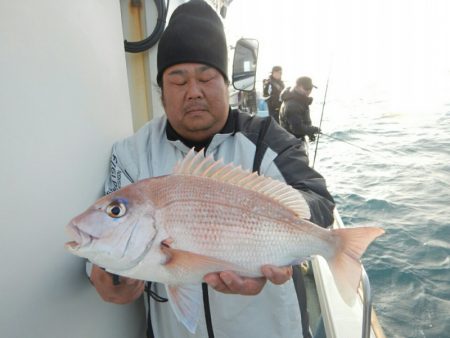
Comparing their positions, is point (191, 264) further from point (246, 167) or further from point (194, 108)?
point (194, 108)

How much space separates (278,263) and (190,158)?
18.9 inches

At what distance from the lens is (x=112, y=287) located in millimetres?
1326

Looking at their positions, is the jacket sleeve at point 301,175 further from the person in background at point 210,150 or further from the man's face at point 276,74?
the man's face at point 276,74

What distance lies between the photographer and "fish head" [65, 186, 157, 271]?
3.45 feet

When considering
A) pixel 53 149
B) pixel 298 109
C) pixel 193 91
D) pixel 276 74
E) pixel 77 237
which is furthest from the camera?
pixel 276 74

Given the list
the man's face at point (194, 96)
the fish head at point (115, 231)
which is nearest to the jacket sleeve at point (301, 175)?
the man's face at point (194, 96)

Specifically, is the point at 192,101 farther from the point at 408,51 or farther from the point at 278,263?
the point at 408,51

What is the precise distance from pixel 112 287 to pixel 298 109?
6.51 metres

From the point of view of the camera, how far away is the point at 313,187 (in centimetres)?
154

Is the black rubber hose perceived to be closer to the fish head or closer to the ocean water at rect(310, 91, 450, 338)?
the fish head

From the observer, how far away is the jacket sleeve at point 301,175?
4.83 ft

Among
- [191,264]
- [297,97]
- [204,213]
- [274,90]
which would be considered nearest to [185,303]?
[191,264]

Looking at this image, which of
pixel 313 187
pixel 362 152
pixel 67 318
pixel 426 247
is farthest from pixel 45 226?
pixel 362 152

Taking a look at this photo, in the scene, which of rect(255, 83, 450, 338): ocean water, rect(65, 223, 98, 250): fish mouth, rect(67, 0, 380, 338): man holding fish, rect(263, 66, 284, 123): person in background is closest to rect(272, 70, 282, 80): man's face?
rect(263, 66, 284, 123): person in background
